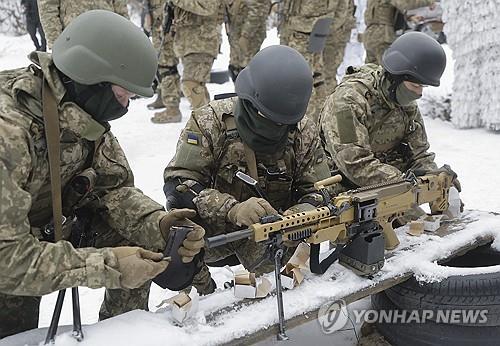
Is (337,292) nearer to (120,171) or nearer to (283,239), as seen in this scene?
(283,239)

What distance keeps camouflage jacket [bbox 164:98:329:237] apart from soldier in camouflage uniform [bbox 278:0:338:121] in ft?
8.83

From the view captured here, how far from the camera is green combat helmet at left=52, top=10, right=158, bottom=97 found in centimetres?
185

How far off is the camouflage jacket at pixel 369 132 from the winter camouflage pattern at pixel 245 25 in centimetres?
297

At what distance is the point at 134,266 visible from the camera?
5.81 ft

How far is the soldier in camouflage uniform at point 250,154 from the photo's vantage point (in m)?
2.28

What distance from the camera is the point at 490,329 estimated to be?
7.02 ft

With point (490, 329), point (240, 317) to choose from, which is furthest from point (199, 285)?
point (490, 329)

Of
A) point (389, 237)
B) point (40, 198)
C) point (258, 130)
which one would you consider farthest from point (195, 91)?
point (40, 198)

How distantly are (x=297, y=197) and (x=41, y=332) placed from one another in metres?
A: 1.38

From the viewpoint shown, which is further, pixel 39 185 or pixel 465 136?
pixel 465 136

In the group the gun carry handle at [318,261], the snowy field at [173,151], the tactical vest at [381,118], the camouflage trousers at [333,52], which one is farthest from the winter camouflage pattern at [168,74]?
the gun carry handle at [318,261]

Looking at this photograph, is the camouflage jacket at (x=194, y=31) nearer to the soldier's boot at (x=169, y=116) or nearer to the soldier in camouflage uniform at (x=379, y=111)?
the soldier's boot at (x=169, y=116)

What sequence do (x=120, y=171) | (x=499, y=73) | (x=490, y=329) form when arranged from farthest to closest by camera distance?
1. (x=499, y=73)
2. (x=120, y=171)
3. (x=490, y=329)

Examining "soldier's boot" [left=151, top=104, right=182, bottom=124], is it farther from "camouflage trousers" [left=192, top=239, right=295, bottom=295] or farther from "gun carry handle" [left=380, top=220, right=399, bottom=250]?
"gun carry handle" [left=380, top=220, right=399, bottom=250]
